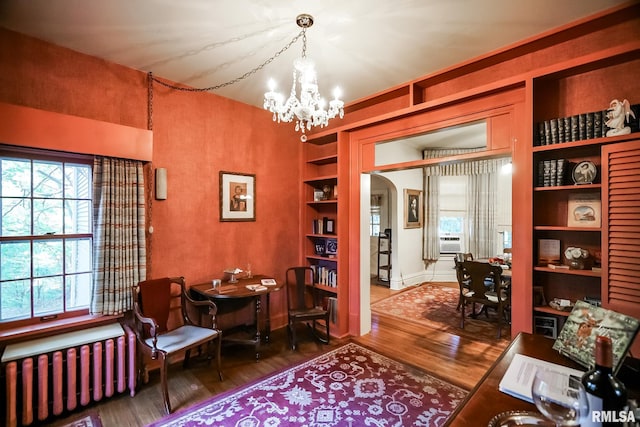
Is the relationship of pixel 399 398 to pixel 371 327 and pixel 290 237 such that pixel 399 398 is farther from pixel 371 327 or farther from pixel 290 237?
pixel 290 237

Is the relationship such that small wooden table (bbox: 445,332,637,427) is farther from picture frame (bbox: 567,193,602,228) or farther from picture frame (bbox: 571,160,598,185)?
picture frame (bbox: 571,160,598,185)

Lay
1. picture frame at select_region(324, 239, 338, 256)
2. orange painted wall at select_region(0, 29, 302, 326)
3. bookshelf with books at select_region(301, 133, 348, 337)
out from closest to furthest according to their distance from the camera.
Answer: orange painted wall at select_region(0, 29, 302, 326), bookshelf with books at select_region(301, 133, 348, 337), picture frame at select_region(324, 239, 338, 256)

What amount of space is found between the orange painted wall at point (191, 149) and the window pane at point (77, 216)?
0.55 m

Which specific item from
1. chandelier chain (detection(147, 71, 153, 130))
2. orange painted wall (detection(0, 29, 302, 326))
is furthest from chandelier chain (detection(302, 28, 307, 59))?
chandelier chain (detection(147, 71, 153, 130))

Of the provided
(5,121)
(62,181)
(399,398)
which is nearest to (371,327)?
(399,398)

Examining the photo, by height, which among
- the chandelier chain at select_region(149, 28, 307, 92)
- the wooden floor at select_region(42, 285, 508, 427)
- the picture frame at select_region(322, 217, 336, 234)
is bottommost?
the wooden floor at select_region(42, 285, 508, 427)

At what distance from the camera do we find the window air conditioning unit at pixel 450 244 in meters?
6.79

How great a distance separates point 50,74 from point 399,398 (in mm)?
4051

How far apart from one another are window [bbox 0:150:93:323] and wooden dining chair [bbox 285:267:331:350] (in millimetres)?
2096

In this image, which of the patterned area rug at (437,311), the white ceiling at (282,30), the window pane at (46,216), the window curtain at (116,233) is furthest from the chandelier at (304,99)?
the patterned area rug at (437,311)

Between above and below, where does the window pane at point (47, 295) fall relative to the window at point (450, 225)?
below

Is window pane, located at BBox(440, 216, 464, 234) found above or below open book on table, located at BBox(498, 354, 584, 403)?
above

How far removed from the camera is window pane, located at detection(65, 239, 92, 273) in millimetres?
2676

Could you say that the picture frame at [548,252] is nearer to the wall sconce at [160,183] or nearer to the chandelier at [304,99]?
the chandelier at [304,99]
